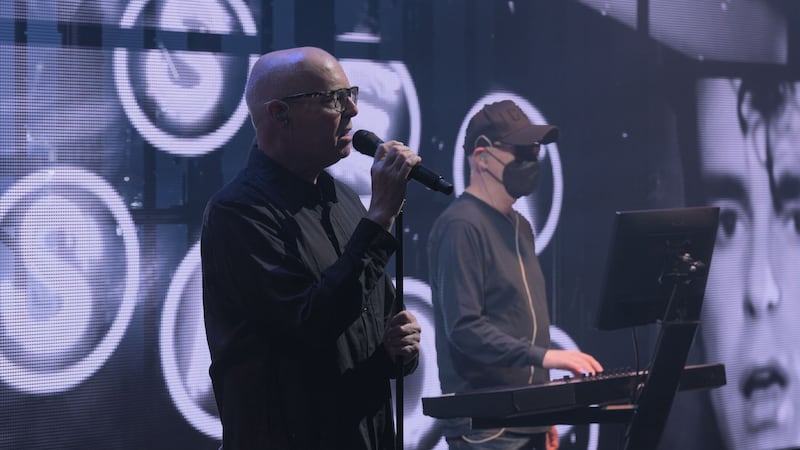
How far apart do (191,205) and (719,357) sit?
8.57 ft

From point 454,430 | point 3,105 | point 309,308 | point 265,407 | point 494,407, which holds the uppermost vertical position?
point 3,105

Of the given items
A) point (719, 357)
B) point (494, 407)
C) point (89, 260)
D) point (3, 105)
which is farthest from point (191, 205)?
point (719, 357)

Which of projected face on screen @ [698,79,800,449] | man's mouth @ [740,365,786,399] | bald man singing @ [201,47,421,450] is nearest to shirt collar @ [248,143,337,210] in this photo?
bald man singing @ [201,47,421,450]

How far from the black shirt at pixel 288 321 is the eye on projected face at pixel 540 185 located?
198 cm

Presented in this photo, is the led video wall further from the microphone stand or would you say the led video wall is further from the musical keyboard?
the microphone stand

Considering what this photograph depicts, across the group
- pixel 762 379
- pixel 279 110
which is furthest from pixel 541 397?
pixel 762 379

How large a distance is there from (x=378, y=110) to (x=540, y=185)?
81 cm

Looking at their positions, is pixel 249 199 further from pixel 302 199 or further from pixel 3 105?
pixel 3 105

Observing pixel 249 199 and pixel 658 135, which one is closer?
pixel 249 199

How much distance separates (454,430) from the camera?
372 centimetres

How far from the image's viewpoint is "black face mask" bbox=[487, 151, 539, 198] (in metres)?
3.95

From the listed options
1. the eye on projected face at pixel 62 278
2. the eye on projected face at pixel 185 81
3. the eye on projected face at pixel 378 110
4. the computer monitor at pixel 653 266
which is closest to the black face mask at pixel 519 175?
the eye on projected face at pixel 378 110

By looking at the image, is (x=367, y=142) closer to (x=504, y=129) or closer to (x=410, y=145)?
(x=410, y=145)

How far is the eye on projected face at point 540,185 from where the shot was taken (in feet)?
13.1
